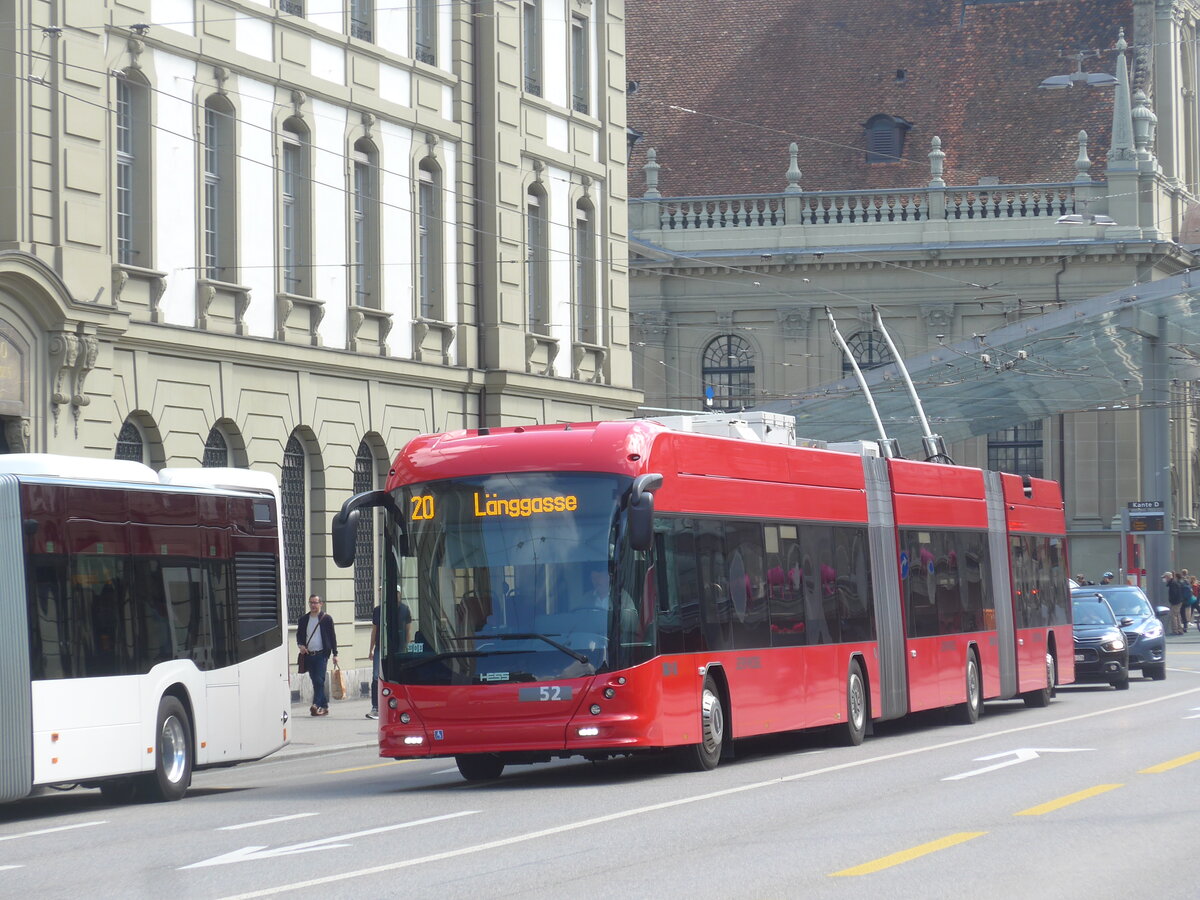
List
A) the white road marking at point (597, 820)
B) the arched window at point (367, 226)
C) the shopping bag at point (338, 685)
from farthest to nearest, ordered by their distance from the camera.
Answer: the arched window at point (367, 226)
the shopping bag at point (338, 685)
the white road marking at point (597, 820)

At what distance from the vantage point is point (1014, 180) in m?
71.6

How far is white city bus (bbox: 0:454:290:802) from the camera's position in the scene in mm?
16656

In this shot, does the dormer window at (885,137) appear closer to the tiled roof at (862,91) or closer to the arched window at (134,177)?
the tiled roof at (862,91)

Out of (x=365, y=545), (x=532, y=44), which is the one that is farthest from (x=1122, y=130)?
(x=365, y=545)

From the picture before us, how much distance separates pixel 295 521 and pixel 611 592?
15.1m

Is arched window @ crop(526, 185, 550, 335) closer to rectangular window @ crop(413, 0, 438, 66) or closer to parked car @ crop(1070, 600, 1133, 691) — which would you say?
rectangular window @ crop(413, 0, 438, 66)

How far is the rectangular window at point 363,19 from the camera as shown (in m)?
33.6

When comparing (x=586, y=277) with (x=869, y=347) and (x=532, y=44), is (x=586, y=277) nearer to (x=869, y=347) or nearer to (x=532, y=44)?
→ (x=532, y=44)

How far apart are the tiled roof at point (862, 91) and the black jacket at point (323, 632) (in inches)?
1794

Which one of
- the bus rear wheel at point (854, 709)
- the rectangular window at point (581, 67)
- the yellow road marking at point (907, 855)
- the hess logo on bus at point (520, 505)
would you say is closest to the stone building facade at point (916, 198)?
the rectangular window at point (581, 67)

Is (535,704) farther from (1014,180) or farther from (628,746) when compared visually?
(1014,180)

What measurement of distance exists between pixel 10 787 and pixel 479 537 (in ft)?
13.2

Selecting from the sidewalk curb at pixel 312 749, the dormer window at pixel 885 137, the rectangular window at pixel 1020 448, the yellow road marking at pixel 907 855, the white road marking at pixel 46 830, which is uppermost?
the dormer window at pixel 885 137

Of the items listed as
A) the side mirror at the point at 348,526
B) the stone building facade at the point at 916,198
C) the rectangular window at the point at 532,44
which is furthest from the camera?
the stone building facade at the point at 916,198
